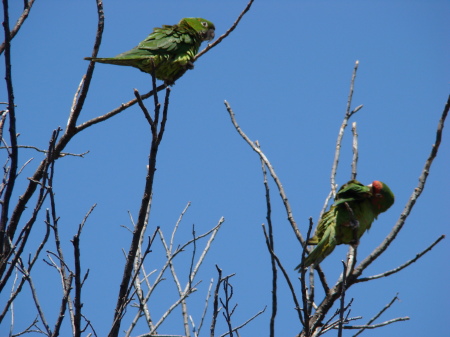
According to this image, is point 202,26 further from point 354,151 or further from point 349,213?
point 349,213

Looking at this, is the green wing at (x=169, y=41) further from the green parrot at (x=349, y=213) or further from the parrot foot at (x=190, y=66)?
the green parrot at (x=349, y=213)

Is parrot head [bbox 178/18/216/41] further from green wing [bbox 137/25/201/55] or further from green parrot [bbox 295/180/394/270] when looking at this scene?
green parrot [bbox 295/180/394/270]

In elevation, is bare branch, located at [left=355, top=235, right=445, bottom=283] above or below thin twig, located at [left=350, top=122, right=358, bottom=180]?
below

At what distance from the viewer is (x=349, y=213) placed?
3.83 meters

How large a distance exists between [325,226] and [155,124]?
7.02 ft

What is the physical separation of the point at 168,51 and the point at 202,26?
937 mm

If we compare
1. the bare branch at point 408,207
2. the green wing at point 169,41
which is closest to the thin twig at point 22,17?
the green wing at point 169,41

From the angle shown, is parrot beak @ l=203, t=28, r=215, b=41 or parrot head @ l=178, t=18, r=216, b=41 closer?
parrot head @ l=178, t=18, r=216, b=41

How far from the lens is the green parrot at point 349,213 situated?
12.4 feet

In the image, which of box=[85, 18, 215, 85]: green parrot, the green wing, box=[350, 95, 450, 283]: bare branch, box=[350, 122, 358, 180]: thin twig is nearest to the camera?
box=[350, 95, 450, 283]: bare branch

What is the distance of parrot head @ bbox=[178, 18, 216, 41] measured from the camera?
548 cm

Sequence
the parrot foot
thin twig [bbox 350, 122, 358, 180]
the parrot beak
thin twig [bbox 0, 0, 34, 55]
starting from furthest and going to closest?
the parrot beak < the parrot foot < thin twig [bbox 350, 122, 358, 180] < thin twig [bbox 0, 0, 34, 55]

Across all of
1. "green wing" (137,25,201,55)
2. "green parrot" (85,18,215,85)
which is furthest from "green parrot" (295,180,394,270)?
"green wing" (137,25,201,55)

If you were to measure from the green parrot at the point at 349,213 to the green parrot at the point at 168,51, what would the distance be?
6.77 ft
